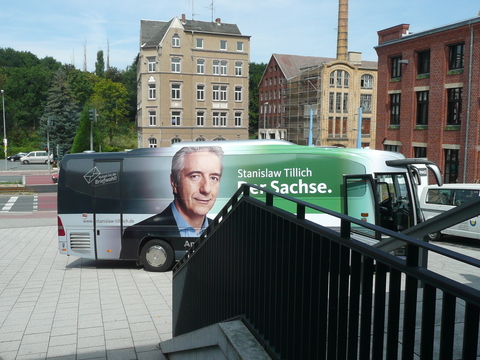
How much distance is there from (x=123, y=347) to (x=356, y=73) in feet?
222

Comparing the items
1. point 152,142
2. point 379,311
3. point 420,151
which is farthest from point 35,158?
point 379,311

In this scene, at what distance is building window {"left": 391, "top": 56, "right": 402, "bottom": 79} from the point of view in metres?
34.3

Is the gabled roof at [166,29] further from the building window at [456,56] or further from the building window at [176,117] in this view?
the building window at [456,56]

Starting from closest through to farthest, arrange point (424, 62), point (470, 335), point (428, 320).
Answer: point (470, 335) → point (428, 320) → point (424, 62)

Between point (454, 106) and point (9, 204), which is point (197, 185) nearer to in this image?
point (9, 204)

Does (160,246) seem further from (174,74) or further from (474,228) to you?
(174,74)

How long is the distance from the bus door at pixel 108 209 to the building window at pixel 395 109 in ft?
87.5

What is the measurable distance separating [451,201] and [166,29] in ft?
186

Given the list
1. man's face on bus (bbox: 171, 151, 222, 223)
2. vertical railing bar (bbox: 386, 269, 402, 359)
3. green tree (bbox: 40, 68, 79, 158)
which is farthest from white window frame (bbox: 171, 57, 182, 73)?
vertical railing bar (bbox: 386, 269, 402, 359)

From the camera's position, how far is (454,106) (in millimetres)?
30109

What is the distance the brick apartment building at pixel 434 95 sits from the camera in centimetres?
2838

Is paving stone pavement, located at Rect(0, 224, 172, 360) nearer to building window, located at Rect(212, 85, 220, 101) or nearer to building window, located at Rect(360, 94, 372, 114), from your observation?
building window, located at Rect(212, 85, 220, 101)

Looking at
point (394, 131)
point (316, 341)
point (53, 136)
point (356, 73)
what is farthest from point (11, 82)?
point (316, 341)

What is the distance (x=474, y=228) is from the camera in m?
15.1
